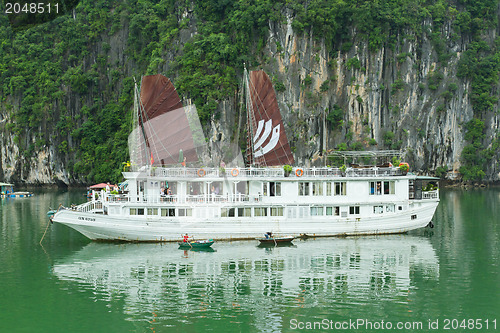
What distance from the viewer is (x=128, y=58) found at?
81438 millimetres

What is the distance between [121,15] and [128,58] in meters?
6.25

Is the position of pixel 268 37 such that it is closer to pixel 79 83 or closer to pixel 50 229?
pixel 79 83

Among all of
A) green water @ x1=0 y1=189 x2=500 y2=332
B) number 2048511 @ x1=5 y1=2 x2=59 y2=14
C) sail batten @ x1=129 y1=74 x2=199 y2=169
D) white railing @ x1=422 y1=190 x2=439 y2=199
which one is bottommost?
green water @ x1=0 y1=189 x2=500 y2=332

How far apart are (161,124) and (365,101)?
4119cm

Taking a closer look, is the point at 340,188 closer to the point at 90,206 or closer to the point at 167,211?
the point at 167,211

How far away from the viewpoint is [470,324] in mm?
17484

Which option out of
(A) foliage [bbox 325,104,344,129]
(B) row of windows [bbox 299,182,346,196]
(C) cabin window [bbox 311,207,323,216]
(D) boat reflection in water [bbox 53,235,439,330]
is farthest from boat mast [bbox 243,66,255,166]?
(A) foliage [bbox 325,104,344,129]

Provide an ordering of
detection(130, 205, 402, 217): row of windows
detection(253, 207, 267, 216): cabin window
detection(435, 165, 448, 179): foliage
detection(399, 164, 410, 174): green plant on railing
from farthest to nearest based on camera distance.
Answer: detection(435, 165, 448, 179): foliage, detection(399, 164, 410, 174): green plant on railing, detection(253, 207, 267, 216): cabin window, detection(130, 205, 402, 217): row of windows

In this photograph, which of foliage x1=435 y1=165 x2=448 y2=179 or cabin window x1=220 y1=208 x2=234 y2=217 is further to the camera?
foliage x1=435 y1=165 x2=448 y2=179

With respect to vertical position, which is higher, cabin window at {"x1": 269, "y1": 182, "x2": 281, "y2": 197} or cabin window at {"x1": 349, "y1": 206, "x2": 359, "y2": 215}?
cabin window at {"x1": 269, "y1": 182, "x2": 281, "y2": 197}

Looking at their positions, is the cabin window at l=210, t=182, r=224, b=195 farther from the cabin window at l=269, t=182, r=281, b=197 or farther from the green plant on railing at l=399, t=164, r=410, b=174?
the green plant on railing at l=399, t=164, r=410, b=174
